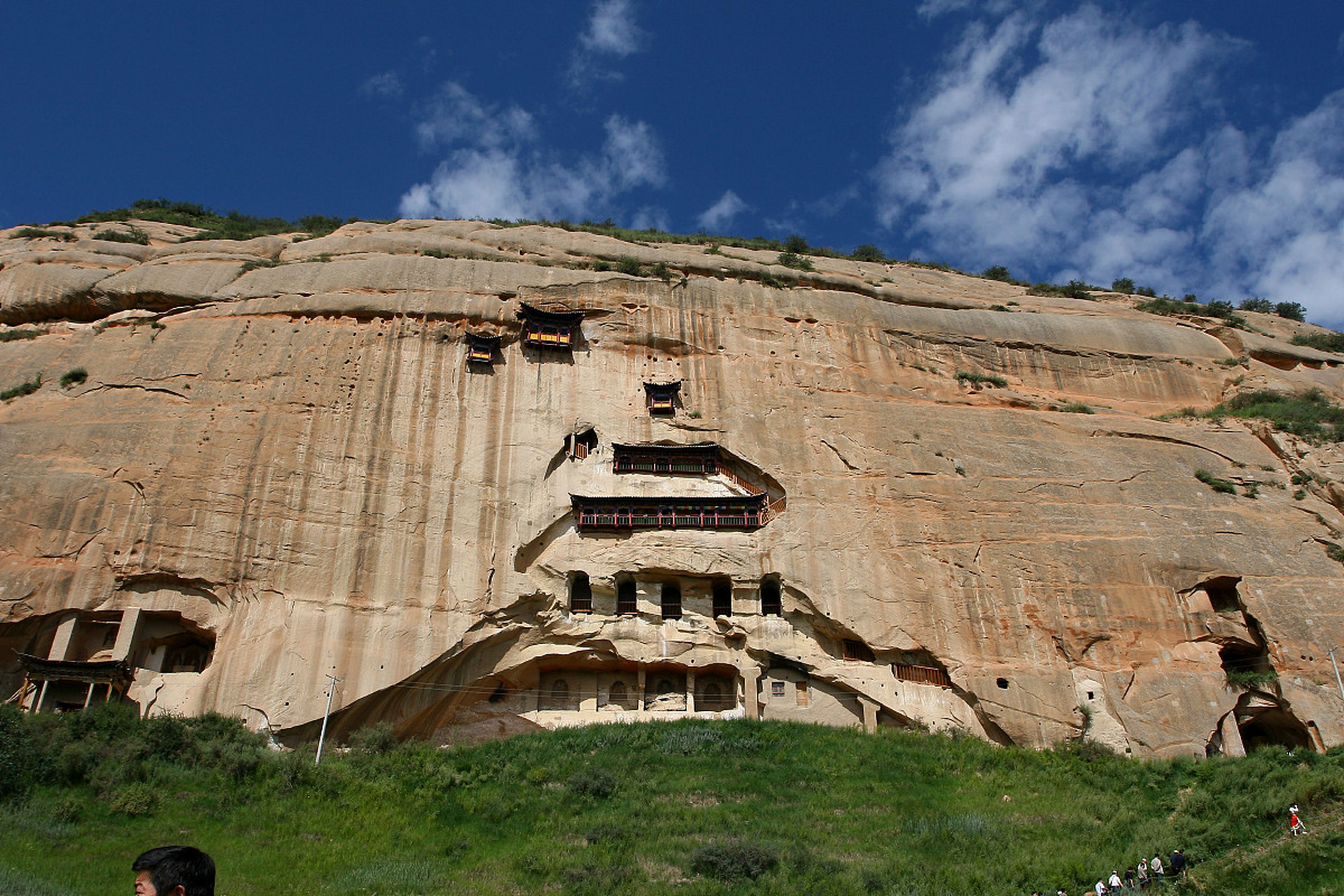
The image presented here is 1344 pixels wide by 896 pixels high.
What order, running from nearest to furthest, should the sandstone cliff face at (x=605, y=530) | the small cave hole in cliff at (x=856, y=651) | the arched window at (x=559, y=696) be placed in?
→ the sandstone cliff face at (x=605, y=530), the small cave hole in cliff at (x=856, y=651), the arched window at (x=559, y=696)

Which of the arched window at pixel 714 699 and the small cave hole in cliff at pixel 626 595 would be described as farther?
the small cave hole in cliff at pixel 626 595

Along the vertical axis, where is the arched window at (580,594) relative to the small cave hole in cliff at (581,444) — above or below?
below

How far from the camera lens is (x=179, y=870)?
4.03 m

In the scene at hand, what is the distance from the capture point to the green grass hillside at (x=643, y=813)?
17.4 metres

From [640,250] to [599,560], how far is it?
686 inches

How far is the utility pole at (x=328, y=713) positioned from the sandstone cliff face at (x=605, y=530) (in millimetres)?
317

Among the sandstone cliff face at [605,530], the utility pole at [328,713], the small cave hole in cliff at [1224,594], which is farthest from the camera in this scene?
the small cave hole in cliff at [1224,594]

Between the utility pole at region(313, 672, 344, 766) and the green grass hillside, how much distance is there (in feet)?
0.89

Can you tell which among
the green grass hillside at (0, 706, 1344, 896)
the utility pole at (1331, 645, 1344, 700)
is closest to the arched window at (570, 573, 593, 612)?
the green grass hillside at (0, 706, 1344, 896)

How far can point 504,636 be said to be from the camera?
27750 millimetres

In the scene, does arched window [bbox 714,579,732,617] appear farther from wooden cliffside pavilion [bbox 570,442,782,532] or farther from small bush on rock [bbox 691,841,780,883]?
small bush on rock [bbox 691,841,780,883]

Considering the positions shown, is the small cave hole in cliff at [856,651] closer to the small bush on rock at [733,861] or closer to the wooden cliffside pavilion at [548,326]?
the small bush on rock at [733,861]

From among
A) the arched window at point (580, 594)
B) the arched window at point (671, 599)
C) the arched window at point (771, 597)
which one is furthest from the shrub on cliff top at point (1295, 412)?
the arched window at point (580, 594)

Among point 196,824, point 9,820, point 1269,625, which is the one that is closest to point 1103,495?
point 1269,625
